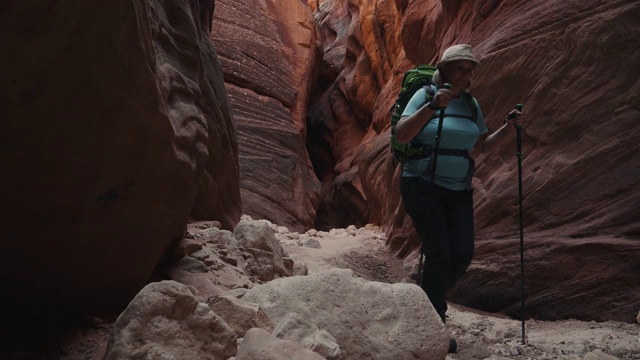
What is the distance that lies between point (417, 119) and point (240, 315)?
172 cm

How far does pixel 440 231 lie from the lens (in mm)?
3807

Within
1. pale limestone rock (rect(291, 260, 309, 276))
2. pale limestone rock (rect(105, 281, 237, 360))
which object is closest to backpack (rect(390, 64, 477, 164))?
pale limestone rock (rect(105, 281, 237, 360))

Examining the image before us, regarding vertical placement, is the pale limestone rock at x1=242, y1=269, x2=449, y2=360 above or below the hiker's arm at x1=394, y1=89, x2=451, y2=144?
below

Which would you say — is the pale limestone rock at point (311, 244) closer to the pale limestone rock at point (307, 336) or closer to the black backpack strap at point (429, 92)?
the black backpack strap at point (429, 92)

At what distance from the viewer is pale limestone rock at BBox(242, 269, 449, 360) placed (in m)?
2.91

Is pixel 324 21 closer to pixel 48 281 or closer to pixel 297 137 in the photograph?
pixel 297 137

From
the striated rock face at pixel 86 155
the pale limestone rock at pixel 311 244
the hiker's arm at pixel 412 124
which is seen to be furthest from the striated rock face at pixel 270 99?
the striated rock face at pixel 86 155

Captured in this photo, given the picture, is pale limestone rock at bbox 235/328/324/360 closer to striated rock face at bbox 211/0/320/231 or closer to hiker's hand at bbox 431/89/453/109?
hiker's hand at bbox 431/89/453/109

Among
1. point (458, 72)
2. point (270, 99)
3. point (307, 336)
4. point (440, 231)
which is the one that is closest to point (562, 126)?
point (458, 72)

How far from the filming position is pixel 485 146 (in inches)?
168

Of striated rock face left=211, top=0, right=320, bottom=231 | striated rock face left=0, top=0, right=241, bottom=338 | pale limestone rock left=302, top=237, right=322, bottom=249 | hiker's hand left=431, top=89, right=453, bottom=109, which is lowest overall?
striated rock face left=0, top=0, right=241, bottom=338

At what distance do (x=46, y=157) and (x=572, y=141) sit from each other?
5.28 meters

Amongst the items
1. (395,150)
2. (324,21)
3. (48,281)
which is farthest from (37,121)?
(324,21)

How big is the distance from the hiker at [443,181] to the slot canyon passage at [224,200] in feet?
1.78
